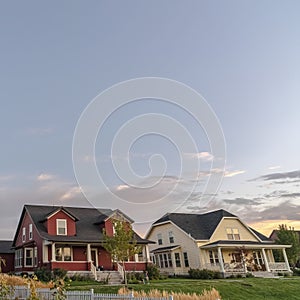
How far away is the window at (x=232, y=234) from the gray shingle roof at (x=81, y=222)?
10.7 m

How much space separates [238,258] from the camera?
39.8 metres

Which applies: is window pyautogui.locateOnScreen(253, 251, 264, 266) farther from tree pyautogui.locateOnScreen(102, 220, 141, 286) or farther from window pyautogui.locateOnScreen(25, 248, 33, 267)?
window pyautogui.locateOnScreen(25, 248, 33, 267)

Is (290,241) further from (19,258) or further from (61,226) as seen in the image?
(19,258)

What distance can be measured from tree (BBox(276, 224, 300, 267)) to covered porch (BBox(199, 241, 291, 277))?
8838 mm

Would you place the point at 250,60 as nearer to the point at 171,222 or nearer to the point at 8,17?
the point at 8,17

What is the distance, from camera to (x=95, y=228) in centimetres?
3609

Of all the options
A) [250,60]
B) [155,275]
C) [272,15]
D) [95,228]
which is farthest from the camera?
[95,228]

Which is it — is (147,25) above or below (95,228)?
above

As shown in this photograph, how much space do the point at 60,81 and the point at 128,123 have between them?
5605 mm

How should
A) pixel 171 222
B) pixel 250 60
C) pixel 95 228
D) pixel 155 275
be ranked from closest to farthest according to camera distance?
pixel 250 60 < pixel 155 275 < pixel 95 228 < pixel 171 222

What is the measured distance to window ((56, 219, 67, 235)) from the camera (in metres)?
33.3

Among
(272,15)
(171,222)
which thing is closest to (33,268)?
(171,222)

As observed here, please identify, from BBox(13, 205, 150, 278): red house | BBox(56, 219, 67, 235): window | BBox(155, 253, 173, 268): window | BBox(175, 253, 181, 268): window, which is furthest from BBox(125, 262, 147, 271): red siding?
BBox(155, 253, 173, 268): window

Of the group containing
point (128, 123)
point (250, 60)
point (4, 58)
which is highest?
point (4, 58)
